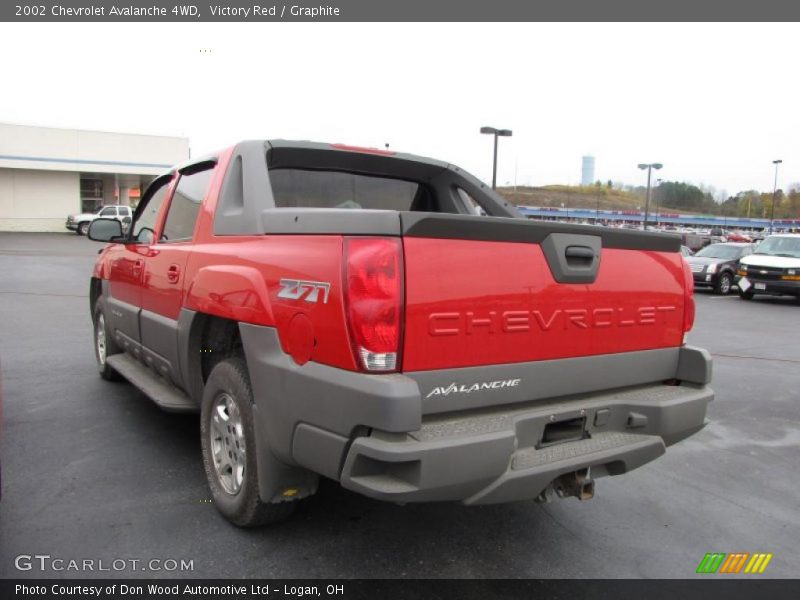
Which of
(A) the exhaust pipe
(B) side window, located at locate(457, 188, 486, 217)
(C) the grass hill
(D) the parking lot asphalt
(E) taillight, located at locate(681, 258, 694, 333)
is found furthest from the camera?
(C) the grass hill

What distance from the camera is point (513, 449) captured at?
2473mm

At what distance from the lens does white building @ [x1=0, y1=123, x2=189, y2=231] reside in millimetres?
37438

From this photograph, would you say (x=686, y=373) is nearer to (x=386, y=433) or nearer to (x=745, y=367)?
(x=386, y=433)

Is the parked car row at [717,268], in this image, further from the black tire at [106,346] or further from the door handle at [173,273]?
the door handle at [173,273]

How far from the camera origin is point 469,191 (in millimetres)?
4391

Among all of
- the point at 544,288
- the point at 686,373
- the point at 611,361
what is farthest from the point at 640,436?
the point at 544,288

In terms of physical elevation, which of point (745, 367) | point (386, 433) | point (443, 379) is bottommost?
point (745, 367)

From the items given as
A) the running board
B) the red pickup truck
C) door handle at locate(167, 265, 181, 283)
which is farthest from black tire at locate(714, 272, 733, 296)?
door handle at locate(167, 265, 181, 283)

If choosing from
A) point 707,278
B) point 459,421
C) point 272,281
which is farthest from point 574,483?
point 707,278

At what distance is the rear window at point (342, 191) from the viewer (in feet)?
12.5

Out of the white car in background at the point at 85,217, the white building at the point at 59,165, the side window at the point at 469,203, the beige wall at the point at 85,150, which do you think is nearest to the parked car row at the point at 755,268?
the side window at the point at 469,203

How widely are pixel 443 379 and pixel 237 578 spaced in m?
1.31

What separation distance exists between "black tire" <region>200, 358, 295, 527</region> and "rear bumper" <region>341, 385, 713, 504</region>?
75 centimetres

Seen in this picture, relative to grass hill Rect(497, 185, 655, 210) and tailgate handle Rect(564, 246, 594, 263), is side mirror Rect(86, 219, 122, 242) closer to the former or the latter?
tailgate handle Rect(564, 246, 594, 263)
